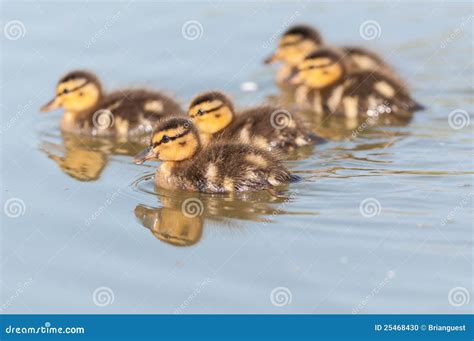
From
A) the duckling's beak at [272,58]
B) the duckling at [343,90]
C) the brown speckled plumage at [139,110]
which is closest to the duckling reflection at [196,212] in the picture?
the brown speckled plumage at [139,110]

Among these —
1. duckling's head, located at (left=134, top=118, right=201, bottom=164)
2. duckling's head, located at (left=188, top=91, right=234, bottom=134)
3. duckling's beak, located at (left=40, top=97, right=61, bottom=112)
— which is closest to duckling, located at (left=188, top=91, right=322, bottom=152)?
duckling's head, located at (left=188, top=91, right=234, bottom=134)

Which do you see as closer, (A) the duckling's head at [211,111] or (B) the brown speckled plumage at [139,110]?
(A) the duckling's head at [211,111]

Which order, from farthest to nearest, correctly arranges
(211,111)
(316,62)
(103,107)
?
(316,62), (103,107), (211,111)

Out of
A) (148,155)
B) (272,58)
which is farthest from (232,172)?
(272,58)

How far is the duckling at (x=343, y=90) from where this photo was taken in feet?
25.8

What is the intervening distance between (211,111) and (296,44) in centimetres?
258

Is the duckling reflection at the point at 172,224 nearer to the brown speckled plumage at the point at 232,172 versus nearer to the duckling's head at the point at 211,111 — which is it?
the brown speckled plumage at the point at 232,172

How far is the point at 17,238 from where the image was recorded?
222 inches

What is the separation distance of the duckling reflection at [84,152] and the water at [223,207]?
Answer: 2 cm

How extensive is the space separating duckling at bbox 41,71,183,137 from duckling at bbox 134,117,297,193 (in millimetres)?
1395

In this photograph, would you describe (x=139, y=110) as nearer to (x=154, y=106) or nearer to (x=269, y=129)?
(x=154, y=106)

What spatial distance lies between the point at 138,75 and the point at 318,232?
3.86 meters

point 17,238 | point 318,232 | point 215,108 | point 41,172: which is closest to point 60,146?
point 41,172

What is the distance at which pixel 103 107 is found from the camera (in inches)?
305
